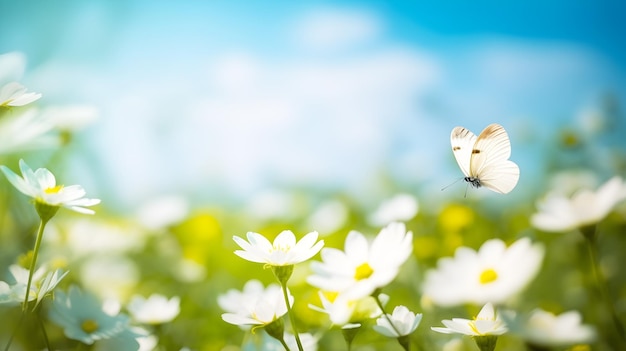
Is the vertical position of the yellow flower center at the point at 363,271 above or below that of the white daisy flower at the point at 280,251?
above

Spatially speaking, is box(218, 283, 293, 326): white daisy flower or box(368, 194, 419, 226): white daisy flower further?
box(368, 194, 419, 226): white daisy flower

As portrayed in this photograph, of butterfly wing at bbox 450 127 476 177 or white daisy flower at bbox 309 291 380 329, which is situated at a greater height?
butterfly wing at bbox 450 127 476 177

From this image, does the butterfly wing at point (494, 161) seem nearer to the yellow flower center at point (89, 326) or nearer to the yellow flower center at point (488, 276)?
the yellow flower center at point (488, 276)

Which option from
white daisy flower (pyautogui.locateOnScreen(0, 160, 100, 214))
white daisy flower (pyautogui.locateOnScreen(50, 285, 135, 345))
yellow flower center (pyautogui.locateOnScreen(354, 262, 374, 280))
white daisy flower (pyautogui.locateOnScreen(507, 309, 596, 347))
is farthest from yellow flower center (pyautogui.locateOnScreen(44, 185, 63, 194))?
white daisy flower (pyautogui.locateOnScreen(507, 309, 596, 347))

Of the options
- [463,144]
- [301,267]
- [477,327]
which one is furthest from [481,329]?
[301,267]

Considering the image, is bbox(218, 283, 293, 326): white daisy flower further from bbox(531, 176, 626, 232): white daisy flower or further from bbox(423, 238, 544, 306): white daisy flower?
bbox(531, 176, 626, 232): white daisy flower

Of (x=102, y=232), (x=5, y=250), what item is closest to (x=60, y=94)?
(x=102, y=232)

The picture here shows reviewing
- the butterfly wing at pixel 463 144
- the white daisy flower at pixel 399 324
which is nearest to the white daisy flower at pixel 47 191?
the white daisy flower at pixel 399 324
